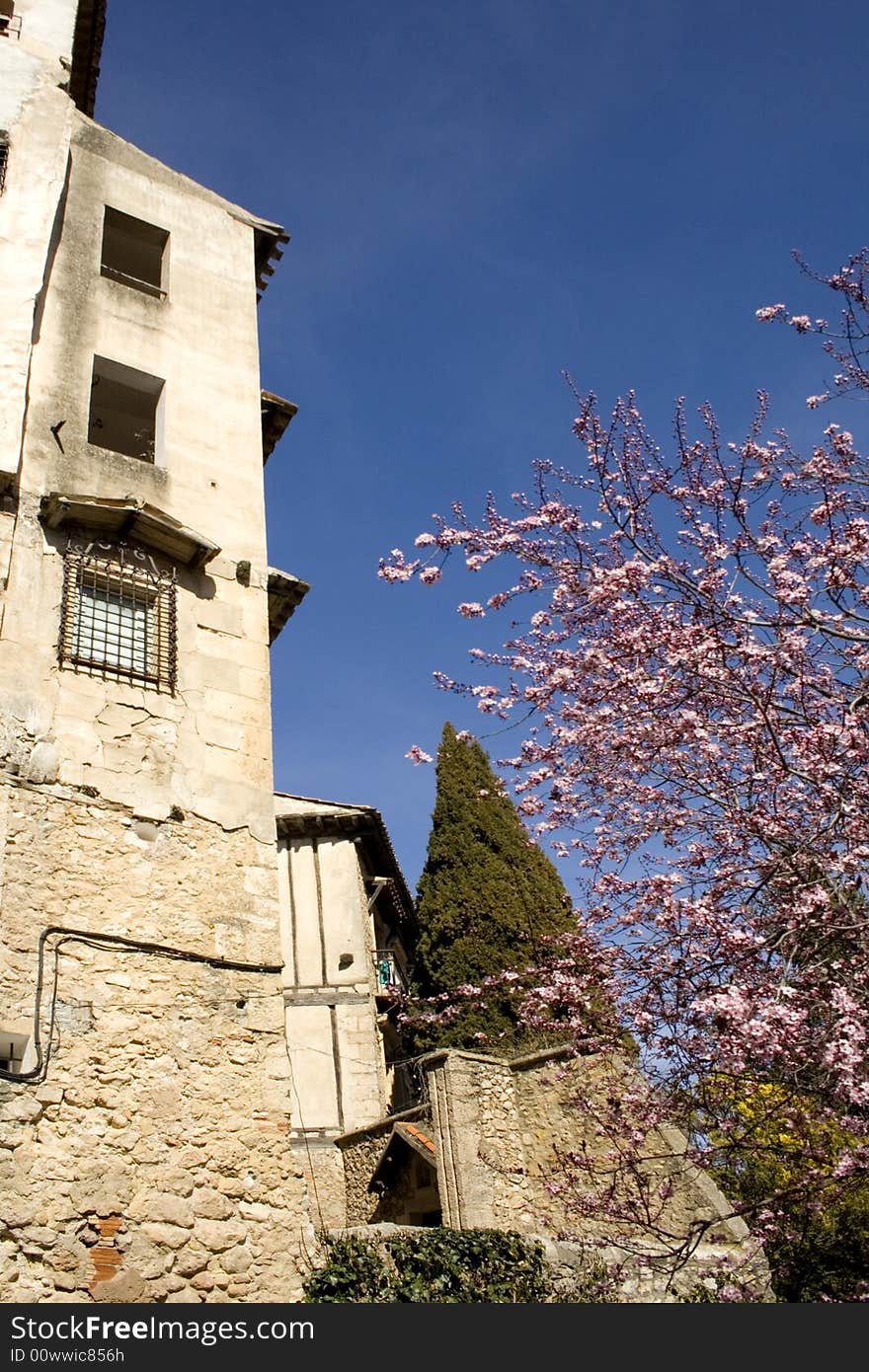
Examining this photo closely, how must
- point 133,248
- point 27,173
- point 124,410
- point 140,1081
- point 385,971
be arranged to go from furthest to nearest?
point 385,971, point 133,248, point 124,410, point 27,173, point 140,1081

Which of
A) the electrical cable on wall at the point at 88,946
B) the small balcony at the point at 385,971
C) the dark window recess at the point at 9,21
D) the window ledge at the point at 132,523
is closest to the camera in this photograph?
the electrical cable on wall at the point at 88,946

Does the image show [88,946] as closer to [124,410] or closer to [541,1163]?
[124,410]

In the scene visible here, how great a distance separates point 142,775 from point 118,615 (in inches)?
65.3

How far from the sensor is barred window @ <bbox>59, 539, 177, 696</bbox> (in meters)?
9.42

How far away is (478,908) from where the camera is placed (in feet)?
63.6

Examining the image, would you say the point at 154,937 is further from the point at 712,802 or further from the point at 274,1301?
the point at 712,802

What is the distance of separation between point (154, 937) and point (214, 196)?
980 centimetres

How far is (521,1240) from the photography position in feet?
35.1

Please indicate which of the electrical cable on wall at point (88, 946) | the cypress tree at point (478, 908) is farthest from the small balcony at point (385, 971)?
the electrical cable on wall at point (88, 946)

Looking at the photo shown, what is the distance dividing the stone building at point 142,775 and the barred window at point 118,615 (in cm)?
2

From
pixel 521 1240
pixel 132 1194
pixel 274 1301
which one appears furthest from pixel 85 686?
pixel 521 1240

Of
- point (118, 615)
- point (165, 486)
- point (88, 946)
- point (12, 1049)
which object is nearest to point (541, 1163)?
point (88, 946)

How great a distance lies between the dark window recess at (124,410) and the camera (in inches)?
453

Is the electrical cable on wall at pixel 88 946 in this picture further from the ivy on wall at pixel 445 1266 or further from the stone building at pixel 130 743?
the ivy on wall at pixel 445 1266
